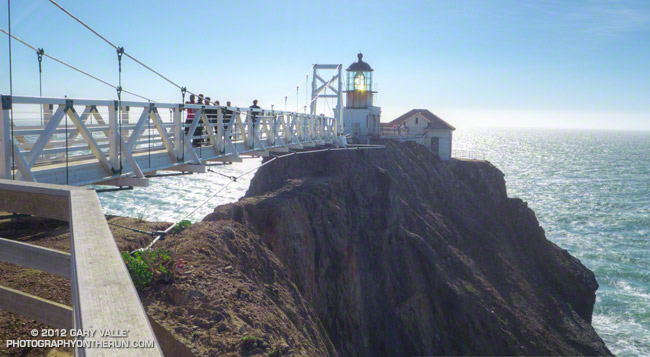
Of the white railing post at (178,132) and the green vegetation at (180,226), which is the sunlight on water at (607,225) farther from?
the white railing post at (178,132)

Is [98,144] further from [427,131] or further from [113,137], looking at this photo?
[427,131]

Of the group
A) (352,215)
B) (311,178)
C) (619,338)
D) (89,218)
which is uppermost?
(89,218)

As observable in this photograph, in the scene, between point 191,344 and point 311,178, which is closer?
point 191,344

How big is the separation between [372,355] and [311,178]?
27.9 feet

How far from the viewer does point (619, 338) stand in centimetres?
2689

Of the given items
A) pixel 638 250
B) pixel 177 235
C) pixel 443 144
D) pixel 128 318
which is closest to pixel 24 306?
pixel 128 318

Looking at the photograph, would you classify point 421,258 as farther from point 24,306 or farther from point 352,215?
point 24,306

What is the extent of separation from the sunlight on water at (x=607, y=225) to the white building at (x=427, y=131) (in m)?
12.7

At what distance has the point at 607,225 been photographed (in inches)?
2030

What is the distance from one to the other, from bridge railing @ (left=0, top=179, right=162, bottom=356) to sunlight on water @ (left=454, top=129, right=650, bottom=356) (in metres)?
27.8

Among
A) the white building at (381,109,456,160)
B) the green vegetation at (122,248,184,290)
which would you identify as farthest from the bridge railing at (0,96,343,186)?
the white building at (381,109,456,160)

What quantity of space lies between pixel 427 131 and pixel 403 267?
73.3 feet

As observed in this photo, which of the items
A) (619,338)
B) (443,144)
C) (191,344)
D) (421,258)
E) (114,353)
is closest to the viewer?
(114,353)

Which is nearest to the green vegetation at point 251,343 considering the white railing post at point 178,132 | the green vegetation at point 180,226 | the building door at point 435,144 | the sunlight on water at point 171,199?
the green vegetation at point 180,226
